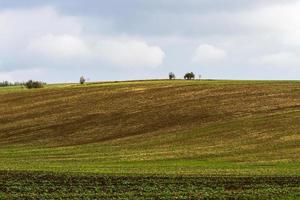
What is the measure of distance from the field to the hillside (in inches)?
3.3

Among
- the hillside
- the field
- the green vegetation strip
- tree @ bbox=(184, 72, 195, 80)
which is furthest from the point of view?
tree @ bbox=(184, 72, 195, 80)

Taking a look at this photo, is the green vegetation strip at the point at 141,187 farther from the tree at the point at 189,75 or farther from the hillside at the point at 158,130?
the tree at the point at 189,75

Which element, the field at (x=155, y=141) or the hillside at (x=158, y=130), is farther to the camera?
the hillside at (x=158, y=130)

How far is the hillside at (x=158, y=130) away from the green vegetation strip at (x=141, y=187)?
2.80 metres

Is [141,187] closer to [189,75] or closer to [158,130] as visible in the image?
[158,130]

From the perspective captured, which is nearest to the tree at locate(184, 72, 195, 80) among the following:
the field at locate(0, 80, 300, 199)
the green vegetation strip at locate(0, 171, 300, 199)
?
the field at locate(0, 80, 300, 199)

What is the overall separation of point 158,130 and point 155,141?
4.06m

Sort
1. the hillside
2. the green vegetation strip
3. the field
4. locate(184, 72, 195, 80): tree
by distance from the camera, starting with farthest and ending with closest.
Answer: locate(184, 72, 195, 80): tree < the hillside < the field < the green vegetation strip

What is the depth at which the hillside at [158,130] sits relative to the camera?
35.7 metres

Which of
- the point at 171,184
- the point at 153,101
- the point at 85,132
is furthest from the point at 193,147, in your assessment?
the point at 153,101

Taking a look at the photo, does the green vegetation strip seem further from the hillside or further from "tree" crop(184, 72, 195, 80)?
"tree" crop(184, 72, 195, 80)

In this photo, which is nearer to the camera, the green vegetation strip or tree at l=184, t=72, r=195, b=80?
the green vegetation strip

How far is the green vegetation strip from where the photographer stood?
76.9 feet

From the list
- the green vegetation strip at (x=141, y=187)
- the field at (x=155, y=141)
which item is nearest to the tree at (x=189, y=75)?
the field at (x=155, y=141)
